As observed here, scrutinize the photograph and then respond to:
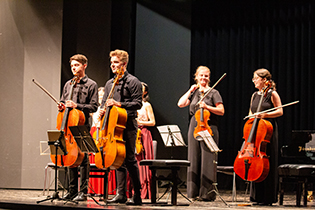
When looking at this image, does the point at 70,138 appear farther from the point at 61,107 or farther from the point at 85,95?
the point at 85,95

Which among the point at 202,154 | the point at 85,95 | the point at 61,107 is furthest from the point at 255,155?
the point at 61,107

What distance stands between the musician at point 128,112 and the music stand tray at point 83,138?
294 mm

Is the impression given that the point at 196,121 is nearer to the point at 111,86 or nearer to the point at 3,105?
the point at 111,86

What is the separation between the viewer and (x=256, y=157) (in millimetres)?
4285

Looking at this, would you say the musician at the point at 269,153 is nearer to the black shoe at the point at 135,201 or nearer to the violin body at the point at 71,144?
the black shoe at the point at 135,201

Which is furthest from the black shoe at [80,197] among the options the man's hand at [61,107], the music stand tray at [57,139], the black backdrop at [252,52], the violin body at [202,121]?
the black backdrop at [252,52]

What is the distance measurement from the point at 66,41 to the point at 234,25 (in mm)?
3061

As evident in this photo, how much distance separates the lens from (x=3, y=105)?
23.0 ft

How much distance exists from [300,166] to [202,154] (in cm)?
111

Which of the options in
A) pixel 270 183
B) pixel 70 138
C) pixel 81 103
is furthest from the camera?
pixel 81 103

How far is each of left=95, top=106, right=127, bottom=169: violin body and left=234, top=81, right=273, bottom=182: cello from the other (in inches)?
49.9

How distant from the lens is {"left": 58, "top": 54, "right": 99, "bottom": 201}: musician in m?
4.49

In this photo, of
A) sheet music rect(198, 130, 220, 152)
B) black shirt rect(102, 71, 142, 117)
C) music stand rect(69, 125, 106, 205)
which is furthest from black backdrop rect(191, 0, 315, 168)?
music stand rect(69, 125, 106, 205)

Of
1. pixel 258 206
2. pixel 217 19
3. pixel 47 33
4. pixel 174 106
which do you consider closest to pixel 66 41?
pixel 47 33
